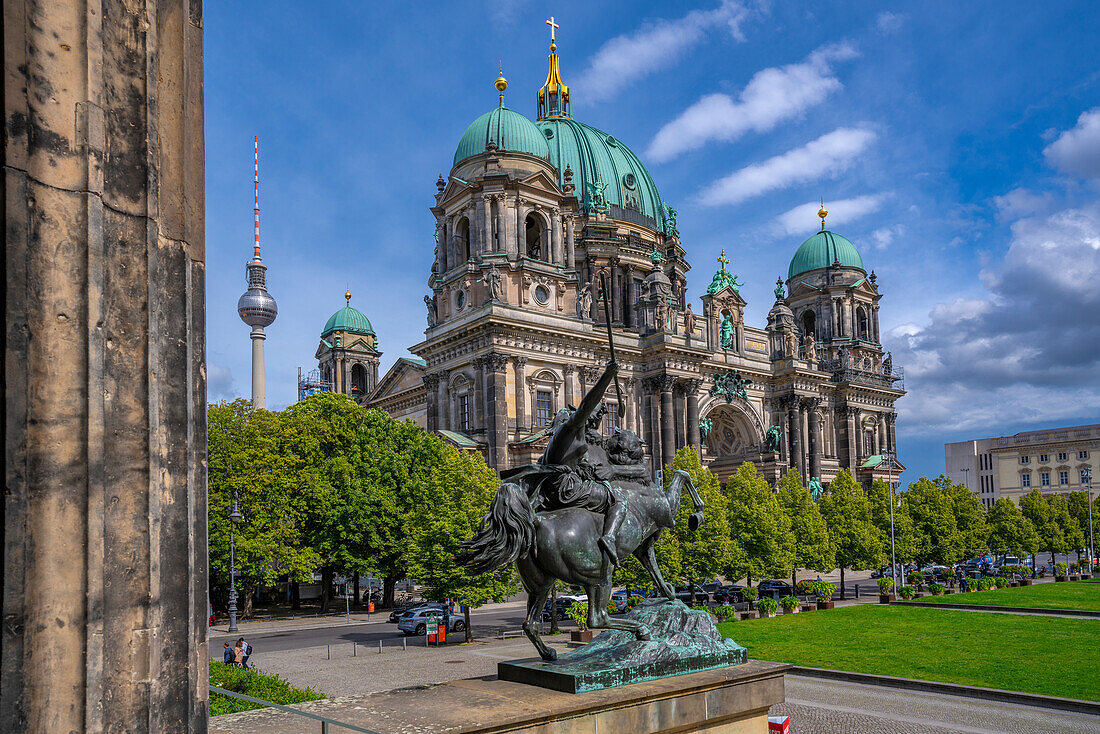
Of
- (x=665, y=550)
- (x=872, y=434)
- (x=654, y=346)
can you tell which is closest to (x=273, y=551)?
(x=665, y=550)

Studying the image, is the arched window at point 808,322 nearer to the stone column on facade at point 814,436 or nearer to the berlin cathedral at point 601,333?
the berlin cathedral at point 601,333

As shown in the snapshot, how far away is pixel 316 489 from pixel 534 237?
99.4 feet

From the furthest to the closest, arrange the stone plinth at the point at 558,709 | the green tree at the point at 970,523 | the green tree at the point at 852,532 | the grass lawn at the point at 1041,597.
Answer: the green tree at the point at 970,523 → the green tree at the point at 852,532 → the grass lawn at the point at 1041,597 → the stone plinth at the point at 558,709

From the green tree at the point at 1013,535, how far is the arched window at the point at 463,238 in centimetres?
4893

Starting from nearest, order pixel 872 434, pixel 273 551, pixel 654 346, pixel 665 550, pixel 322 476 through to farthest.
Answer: pixel 665 550 < pixel 273 551 < pixel 322 476 < pixel 654 346 < pixel 872 434

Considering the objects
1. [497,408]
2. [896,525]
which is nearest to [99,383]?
[497,408]

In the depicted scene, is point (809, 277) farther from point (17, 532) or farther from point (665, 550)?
point (17, 532)

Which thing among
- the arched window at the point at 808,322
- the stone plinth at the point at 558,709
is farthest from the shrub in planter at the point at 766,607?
the arched window at the point at 808,322

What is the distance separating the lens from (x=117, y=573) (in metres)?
4.71

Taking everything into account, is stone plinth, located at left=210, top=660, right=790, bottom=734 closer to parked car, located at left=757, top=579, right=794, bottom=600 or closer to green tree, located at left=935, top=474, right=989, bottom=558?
parked car, located at left=757, top=579, right=794, bottom=600

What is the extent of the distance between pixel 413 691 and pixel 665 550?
3024 centimetres

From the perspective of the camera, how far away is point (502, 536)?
988 centimetres

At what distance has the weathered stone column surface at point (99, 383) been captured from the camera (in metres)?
4.38

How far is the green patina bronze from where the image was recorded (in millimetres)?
9594
